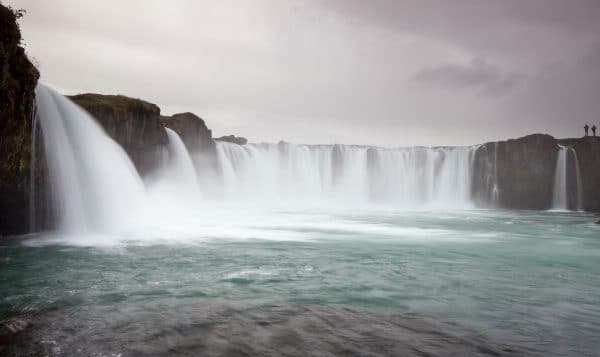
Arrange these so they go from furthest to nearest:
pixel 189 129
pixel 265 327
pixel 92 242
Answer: pixel 189 129, pixel 92 242, pixel 265 327

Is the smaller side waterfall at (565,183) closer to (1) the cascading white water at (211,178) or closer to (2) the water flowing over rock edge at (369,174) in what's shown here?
(2) the water flowing over rock edge at (369,174)

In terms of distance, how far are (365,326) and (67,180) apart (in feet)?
50.7

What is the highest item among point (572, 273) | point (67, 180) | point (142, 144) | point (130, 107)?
point (130, 107)

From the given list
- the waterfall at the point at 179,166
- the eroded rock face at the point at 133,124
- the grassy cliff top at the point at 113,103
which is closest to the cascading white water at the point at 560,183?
the waterfall at the point at 179,166

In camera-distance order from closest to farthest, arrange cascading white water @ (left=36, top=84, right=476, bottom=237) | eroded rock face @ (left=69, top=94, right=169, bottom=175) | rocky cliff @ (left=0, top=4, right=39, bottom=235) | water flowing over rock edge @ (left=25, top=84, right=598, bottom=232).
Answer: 1. rocky cliff @ (left=0, top=4, right=39, bottom=235)
2. cascading white water @ (left=36, top=84, right=476, bottom=237)
3. eroded rock face @ (left=69, top=94, right=169, bottom=175)
4. water flowing over rock edge @ (left=25, top=84, right=598, bottom=232)

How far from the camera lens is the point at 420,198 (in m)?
63.5

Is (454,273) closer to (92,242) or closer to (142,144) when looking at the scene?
(92,242)

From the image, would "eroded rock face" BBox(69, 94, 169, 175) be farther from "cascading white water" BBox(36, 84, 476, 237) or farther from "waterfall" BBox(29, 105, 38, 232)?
"waterfall" BBox(29, 105, 38, 232)

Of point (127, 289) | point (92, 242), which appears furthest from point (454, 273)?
point (92, 242)

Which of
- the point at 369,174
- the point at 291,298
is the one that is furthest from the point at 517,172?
the point at 291,298

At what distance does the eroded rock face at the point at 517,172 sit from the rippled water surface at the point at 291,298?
47.2 metres

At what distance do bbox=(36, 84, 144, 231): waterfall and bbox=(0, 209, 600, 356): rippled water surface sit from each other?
227 cm

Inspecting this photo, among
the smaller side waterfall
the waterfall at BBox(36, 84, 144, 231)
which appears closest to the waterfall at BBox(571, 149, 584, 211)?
the smaller side waterfall

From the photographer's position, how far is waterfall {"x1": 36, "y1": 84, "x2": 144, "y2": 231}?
1698 cm
